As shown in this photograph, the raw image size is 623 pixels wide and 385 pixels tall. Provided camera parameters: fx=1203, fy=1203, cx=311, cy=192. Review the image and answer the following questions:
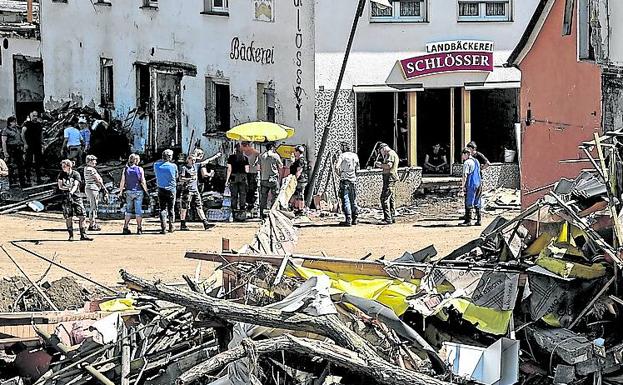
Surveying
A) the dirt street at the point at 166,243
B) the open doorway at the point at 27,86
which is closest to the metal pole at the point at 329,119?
the dirt street at the point at 166,243

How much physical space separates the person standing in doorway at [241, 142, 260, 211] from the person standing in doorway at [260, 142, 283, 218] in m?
0.27

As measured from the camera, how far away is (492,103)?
26.7 metres

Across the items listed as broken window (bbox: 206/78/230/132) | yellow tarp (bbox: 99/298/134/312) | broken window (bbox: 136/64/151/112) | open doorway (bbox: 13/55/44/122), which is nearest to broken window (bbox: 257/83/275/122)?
broken window (bbox: 206/78/230/132)

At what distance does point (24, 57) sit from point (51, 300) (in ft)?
81.3

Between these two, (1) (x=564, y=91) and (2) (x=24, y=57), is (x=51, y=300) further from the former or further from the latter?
(2) (x=24, y=57)

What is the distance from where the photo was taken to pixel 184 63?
28500mm

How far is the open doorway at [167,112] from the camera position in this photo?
2923 cm

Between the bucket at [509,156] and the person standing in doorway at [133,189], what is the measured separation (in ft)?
29.1

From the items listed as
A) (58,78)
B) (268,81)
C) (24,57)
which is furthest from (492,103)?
(24,57)

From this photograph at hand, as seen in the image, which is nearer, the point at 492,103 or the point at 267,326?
the point at 267,326

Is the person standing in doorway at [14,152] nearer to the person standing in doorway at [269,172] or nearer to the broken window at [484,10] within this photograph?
the person standing in doorway at [269,172]

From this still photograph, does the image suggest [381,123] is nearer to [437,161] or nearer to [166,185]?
[437,161]

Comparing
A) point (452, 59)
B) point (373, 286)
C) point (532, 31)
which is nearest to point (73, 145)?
point (452, 59)

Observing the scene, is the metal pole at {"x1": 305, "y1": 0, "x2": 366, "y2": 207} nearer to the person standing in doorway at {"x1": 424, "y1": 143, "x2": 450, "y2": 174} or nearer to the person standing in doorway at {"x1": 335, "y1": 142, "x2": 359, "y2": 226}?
the person standing in doorway at {"x1": 335, "y1": 142, "x2": 359, "y2": 226}
